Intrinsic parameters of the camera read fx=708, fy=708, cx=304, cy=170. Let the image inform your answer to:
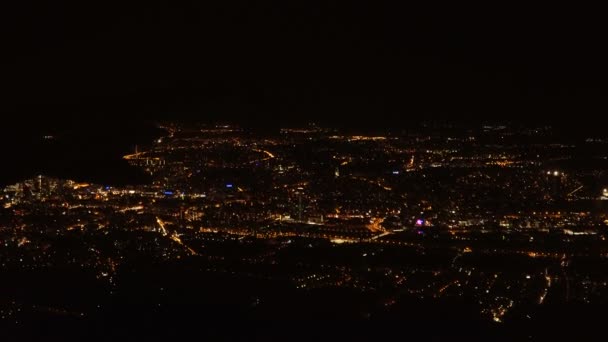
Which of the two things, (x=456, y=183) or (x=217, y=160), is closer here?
(x=217, y=160)

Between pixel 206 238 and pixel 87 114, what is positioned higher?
pixel 87 114

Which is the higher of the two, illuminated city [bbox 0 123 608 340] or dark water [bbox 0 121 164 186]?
dark water [bbox 0 121 164 186]

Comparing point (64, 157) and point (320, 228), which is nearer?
point (64, 157)

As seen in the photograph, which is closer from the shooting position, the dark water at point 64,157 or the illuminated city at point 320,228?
the dark water at point 64,157

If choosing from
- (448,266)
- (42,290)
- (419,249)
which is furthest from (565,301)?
(42,290)

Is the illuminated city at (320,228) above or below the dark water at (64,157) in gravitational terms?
below

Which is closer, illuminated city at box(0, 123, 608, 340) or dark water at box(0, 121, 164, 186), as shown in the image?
dark water at box(0, 121, 164, 186)

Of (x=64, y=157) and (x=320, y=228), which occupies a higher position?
(x=64, y=157)

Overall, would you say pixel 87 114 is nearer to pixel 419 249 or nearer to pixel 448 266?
pixel 448 266
